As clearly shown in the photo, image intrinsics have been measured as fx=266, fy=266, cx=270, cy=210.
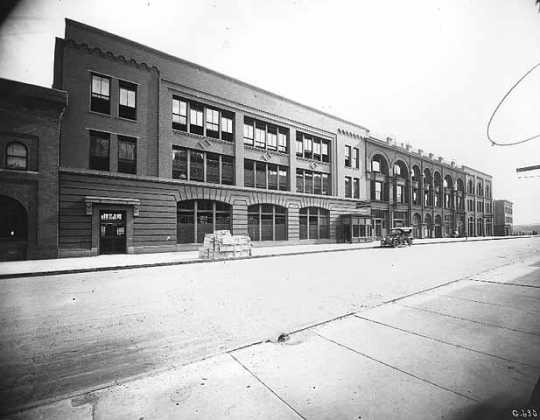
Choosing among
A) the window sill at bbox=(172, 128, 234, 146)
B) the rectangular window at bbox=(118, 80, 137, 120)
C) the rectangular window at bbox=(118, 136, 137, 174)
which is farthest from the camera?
the window sill at bbox=(172, 128, 234, 146)

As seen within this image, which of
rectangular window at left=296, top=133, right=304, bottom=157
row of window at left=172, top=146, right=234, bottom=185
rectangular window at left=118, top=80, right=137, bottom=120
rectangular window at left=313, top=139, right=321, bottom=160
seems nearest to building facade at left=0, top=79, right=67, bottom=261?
rectangular window at left=118, top=80, right=137, bottom=120

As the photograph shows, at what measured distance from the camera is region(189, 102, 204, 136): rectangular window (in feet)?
69.2

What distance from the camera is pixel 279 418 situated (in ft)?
7.66

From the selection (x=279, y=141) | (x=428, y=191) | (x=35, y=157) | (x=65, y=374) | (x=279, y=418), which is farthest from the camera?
(x=428, y=191)

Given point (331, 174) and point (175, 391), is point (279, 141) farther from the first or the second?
point (175, 391)

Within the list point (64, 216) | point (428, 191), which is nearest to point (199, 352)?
point (64, 216)

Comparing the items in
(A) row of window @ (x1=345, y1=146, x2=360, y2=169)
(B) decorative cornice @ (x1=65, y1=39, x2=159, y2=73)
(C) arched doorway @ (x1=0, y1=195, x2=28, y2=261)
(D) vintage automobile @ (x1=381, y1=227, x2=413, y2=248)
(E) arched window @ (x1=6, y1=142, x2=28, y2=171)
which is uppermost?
(B) decorative cornice @ (x1=65, y1=39, x2=159, y2=73)

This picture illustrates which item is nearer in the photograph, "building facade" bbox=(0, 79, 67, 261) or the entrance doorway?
"building facade" bbox=(0, 79, 67, 261)

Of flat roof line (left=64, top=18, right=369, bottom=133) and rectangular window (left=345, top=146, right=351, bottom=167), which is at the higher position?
flat roof line (left=64, top=18, right=369, bottom=133)

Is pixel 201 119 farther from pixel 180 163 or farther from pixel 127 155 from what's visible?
pixel 127 155

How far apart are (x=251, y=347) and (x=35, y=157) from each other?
17603 millimetres

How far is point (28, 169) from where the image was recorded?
1464cm

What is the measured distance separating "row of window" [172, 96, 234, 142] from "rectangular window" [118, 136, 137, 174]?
343 centimetres

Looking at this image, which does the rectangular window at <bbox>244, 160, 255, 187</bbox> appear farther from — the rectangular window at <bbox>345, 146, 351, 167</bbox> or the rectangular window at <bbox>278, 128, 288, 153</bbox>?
the rectangular window at <bbox>345, 146, 351, 167</bbox>
